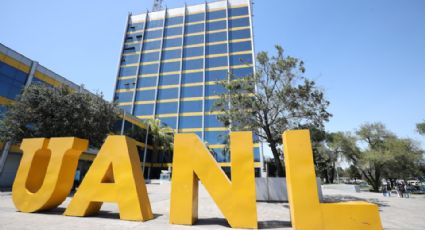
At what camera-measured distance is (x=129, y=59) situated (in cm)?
5062

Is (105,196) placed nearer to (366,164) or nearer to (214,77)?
(366,164)

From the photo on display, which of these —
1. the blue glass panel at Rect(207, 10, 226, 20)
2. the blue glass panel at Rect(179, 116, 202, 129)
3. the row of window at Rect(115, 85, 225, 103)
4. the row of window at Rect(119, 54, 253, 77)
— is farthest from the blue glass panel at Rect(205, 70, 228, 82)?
the blue glass panel at Rect(207, 10, 226, 20)

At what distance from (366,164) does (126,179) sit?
3378cm

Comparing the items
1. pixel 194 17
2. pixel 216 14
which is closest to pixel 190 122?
pixel 194 17

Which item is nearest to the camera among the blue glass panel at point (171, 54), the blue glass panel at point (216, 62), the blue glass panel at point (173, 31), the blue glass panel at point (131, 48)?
the blue glass panel at point (216, 62)

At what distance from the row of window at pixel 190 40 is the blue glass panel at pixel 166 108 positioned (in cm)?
1513

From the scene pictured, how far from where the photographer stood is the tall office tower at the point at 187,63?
42469 mm

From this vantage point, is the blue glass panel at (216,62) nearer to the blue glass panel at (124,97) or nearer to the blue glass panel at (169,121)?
the blue glass panel at (169,121)

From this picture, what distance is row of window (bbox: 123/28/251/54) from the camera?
152 ft

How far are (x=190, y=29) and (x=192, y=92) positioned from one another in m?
17.1

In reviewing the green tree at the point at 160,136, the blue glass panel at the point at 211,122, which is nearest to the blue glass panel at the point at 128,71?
the green tree at the point at 160,136

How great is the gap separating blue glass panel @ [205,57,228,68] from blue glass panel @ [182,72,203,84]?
2.78 m

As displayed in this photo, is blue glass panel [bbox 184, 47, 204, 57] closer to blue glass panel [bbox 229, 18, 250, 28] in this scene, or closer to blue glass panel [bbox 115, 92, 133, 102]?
blue glass panel [bbox 229, 18, 250, 28]

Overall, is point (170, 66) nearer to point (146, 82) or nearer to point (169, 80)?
point (169, 80)
